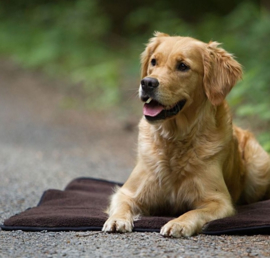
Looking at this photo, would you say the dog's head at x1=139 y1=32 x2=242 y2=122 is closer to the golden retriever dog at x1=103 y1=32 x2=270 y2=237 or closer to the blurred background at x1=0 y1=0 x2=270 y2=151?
the golden retriever dog at x1=103 y1=32 x2=270 y2=237

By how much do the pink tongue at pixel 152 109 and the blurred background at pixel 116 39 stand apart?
132 inches

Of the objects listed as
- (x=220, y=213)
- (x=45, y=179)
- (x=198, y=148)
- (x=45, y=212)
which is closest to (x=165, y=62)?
(x=198, y=148)

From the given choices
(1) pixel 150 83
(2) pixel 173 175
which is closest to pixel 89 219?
(2) pixel 173 175

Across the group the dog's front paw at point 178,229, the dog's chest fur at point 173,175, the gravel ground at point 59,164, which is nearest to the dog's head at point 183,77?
the dog's chest fur at point 173,175

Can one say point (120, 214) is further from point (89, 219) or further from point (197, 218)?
point (197, 218)

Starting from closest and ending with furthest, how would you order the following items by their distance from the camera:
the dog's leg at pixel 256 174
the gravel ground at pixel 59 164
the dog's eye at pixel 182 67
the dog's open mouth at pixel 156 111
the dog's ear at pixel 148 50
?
the gravel ground at pixel 59 164 < the dog's open mouth at pixel 156 111 < the dog's eye at pixel 182 67 < the dog's ear at pixel 148 50 < the dog's leg at pixel 256 174

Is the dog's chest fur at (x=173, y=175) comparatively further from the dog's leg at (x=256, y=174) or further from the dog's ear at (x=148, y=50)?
the dog's leg at (x=256, y=174)

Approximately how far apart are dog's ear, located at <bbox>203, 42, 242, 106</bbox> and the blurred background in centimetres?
284

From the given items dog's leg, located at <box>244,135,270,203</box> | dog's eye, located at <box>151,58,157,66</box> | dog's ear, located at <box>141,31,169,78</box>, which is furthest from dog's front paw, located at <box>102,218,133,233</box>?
dog's leg, located at <box>244,135,270,203</box>

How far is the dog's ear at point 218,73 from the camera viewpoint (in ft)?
16.7

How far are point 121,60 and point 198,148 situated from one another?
11.7 meters

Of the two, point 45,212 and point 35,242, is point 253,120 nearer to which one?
point 45,212

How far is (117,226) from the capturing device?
14.7 ft

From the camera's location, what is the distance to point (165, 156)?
16.9 ft
